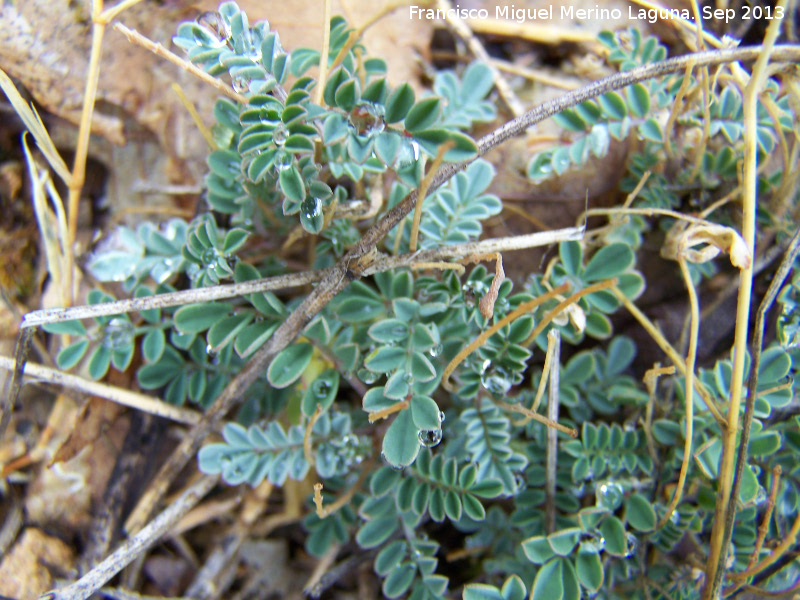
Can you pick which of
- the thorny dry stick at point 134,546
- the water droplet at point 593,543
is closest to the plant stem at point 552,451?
the water droplet at point 593,543

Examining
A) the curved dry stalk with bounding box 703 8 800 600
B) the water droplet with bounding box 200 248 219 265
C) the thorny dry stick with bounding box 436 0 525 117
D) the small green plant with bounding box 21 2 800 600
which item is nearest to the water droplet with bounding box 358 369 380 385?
the small green plant with bounding box 21 2 800 600

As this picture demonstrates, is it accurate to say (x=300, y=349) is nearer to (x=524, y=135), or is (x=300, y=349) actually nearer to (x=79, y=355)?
(x=79, y=355)

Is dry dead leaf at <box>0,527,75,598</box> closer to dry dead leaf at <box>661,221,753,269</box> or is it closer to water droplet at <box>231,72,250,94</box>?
water droplet at <box>231,72,250,94</box>

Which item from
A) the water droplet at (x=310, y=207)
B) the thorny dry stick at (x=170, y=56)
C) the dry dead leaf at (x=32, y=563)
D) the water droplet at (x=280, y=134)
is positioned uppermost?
the thorny dry stick at (x=170, y=56)

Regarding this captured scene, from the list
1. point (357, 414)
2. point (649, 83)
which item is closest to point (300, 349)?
point (357, 414)

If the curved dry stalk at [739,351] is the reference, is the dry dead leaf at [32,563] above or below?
below

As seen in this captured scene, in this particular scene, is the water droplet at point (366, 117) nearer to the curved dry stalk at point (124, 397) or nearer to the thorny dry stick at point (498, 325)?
the thorny dry stick at point (498, 325)
